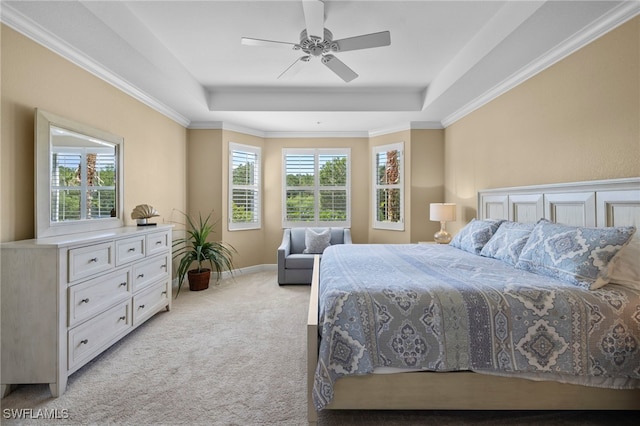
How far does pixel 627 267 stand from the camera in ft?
5.89

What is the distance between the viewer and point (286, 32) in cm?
279

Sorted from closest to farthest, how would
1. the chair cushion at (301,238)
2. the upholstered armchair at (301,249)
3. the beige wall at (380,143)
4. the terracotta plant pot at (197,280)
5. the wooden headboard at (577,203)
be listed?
the wooden headboard at (577,203) < the beige wall at (380,143) < the terracotta plant pot at (197,280) < the upholstered armchair at (301,249) < the chair cushion at (301,238)

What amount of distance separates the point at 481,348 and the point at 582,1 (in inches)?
94.1

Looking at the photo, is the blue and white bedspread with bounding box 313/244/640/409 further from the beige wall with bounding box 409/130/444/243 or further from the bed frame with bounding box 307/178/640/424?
the beige wall with bounding box 409/130/444/243

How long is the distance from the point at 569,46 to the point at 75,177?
14.3 feet

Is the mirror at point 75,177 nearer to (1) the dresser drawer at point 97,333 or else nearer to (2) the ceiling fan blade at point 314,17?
(1) the dresser drawer at point 97,333

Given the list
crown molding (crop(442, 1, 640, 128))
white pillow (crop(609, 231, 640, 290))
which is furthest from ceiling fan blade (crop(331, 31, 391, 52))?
white pillow (crop(609, 231, 640, 290))

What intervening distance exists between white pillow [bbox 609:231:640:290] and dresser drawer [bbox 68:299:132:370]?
136 inches

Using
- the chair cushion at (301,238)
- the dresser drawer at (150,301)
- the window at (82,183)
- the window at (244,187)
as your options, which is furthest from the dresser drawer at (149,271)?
the chair cushion at (301,238)

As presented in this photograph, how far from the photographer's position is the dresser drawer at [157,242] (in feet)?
9.60

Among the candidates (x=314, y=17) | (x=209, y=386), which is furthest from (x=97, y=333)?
(x=314, y=17)

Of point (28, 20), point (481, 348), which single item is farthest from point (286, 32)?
point (481, 348)

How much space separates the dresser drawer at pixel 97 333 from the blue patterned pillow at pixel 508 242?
323 cm

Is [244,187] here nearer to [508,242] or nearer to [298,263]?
[298,263]
